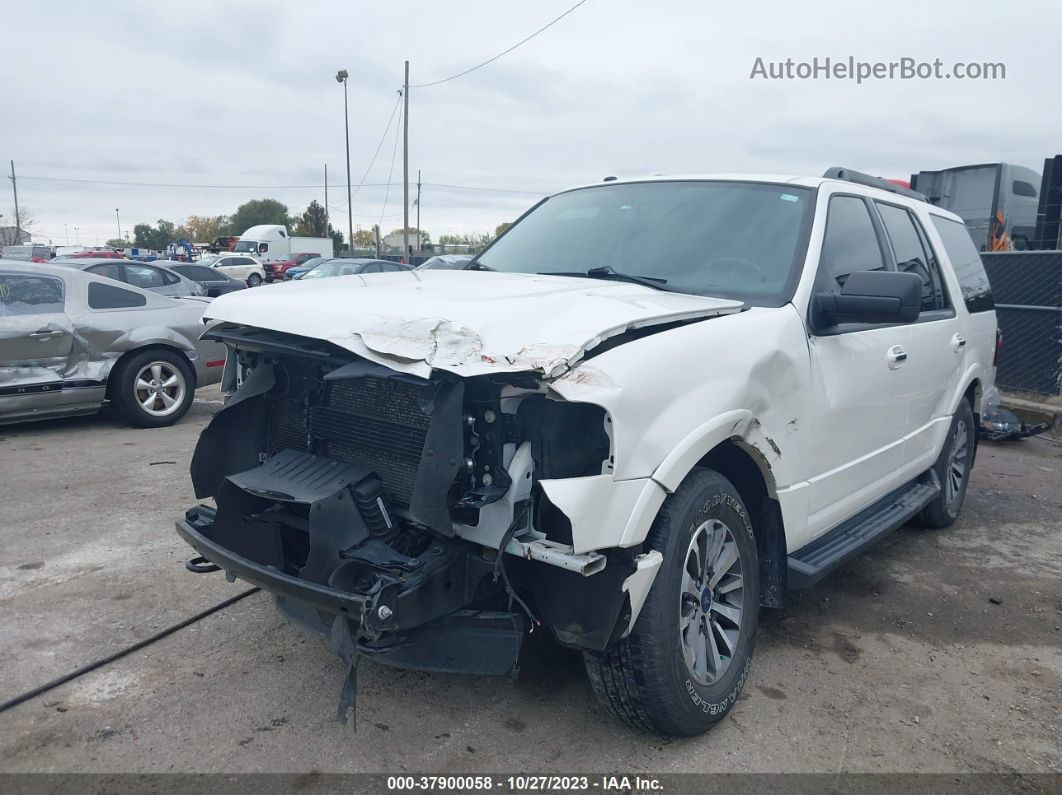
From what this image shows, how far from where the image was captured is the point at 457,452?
8.03 ft

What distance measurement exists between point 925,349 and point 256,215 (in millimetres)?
103969

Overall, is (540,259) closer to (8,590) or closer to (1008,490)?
(8,590)

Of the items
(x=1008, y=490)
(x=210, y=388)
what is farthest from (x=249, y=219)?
(x=1008, y=490)

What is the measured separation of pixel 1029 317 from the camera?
9.30m

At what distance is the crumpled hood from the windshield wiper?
0.34 feet

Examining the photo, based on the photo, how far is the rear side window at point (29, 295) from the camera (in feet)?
23.9

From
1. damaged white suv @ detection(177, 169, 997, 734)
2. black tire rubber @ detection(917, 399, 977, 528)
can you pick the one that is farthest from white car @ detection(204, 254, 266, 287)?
damaged white suv @ detection(177, 169, 997, 734)

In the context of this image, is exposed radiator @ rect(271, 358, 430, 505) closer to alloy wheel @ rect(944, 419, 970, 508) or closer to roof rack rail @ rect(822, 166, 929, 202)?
roof rack rail @ rect(822, 166, 929, 202)

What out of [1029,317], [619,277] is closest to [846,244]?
[619,277]

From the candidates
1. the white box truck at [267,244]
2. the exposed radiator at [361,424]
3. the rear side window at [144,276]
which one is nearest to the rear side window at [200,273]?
the rear side window at [144,276]

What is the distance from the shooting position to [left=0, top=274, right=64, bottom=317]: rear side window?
7.27 metres

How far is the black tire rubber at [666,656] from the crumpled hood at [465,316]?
598 millimetres

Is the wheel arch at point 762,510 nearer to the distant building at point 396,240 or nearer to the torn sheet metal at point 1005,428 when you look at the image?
the torn sheet metal at point 1005,428

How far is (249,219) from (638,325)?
10554 centimetres
